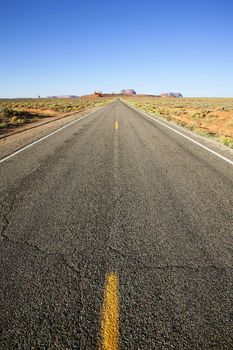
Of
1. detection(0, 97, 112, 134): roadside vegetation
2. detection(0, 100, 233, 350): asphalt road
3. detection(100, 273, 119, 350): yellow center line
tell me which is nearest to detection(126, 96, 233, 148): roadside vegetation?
detection(0, 100, 233, 350): asphalt road

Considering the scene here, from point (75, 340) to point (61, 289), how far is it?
64cm

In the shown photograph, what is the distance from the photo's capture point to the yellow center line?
213 centimetres

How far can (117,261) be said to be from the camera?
10.4 ft

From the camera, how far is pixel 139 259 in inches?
127

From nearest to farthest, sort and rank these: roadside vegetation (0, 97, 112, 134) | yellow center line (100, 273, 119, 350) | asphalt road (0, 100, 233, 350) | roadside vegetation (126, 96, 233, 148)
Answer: yellow center line (100, 273, 119, 350)
asphalt road (0, 100, 233, 350)
roadside vegetation (126, 96, 233, 148)
roadside vegetation (0, 97, 112, 134)

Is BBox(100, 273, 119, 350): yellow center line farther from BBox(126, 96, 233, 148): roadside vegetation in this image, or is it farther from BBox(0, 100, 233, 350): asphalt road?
BBox(126, 96, 233, 148): roadside vegetation

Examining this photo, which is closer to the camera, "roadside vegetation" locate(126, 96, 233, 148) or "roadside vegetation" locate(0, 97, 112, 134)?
"roadside vegetation" locate(126, 96, 233, 148)

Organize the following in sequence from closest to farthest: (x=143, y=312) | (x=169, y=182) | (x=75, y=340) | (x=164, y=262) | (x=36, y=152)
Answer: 1. (x=75, y=340)
2. (x=143, y=312)
3. (x=164, y=262)
4. (x=169, y=182)
5. (x=36, y=152)

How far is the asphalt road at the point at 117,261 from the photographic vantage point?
2.26 meters

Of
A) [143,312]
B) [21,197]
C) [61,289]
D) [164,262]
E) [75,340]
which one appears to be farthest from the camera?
[21,197]

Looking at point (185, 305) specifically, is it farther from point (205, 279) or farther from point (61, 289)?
point (61, 289)

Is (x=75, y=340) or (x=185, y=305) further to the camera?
(x=185, y=305)

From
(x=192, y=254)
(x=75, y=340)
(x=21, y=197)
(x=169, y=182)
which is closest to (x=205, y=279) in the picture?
(x=192, y=254)

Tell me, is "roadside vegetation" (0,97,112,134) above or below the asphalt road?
below
